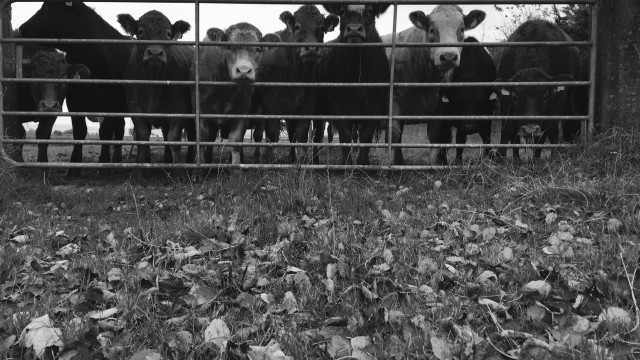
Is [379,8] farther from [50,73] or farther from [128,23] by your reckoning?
[50,73]

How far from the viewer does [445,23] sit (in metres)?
8.59

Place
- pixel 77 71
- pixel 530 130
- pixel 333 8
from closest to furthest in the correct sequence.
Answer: pixel 530 130, pixel 333 8, pixel 77 71

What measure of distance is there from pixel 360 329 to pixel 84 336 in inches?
44.2

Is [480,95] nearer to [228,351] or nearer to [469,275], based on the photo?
[469,275]

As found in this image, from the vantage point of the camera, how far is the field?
7.98 feet

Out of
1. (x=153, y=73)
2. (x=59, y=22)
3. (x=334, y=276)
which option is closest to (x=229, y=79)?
(x=153, y=73)

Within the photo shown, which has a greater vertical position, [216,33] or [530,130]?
[216,33]

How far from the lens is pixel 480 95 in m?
9.13

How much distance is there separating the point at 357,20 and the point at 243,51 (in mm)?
1704

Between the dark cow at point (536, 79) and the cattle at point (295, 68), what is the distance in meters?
2.67

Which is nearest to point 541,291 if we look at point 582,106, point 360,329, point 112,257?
point 360,329

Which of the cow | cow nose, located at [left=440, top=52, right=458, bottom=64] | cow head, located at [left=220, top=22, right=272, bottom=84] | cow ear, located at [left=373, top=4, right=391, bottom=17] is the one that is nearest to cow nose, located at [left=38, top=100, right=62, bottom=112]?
the cow

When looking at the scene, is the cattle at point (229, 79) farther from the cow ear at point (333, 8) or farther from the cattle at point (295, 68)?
the cow ear at point (333, 8)

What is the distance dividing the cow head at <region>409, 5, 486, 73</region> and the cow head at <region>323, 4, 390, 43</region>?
61 cm
